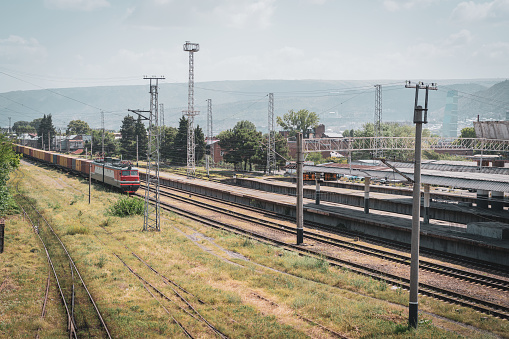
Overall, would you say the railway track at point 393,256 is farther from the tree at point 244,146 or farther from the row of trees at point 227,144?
the tree at point 244,146

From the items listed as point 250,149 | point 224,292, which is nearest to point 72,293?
point 224,292

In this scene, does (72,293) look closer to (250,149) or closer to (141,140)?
→ (250,149)

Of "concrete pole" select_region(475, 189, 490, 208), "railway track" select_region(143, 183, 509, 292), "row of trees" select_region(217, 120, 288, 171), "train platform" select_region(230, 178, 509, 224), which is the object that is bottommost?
"railway track" select_region(143, 183, 509, 292)

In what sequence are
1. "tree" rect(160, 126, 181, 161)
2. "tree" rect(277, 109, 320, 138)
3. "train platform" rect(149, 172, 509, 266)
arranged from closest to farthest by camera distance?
"train platform" rect(149, 172, 509, 266) → "tree" rect(160, 126, 181, 161) → "tree" rect(277, 109, 320, 138)

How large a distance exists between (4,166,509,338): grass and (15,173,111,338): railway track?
373 millimetres

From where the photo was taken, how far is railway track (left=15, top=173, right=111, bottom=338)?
16.3 m

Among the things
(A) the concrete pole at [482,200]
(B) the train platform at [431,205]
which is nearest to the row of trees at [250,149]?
(B) the train platform at [431,205]

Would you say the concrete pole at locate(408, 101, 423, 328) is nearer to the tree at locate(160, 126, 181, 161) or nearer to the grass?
the grass

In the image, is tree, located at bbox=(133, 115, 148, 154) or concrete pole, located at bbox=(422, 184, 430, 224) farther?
tree, located at bbox=(133, 115, 148, 154)

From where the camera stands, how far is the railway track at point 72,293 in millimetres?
16320

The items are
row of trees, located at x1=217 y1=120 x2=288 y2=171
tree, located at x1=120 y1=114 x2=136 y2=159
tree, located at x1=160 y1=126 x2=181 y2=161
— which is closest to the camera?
row of trees, located at x1=217 y1=120 x2=288 y2=171

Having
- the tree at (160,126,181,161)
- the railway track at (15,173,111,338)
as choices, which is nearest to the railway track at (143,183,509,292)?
the railway track at (15,173,111,338)

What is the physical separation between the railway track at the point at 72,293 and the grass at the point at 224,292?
37 cm

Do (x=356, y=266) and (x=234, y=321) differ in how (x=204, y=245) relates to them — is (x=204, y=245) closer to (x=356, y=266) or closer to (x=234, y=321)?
(x=356, y=266)
